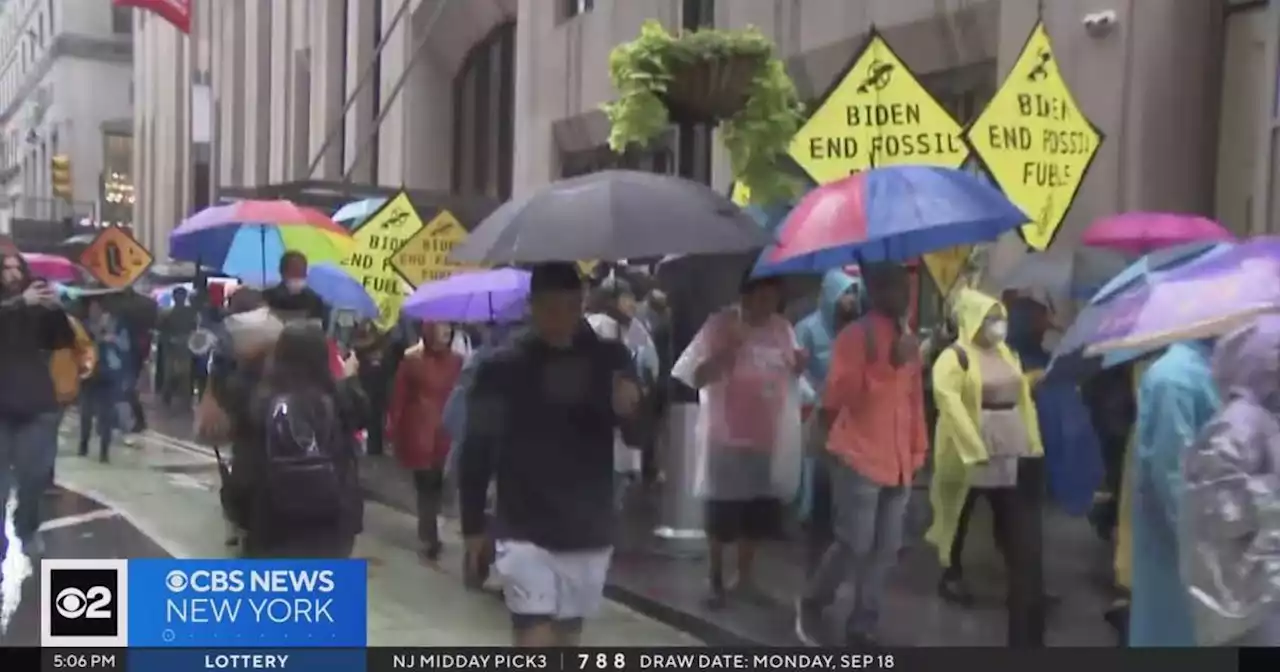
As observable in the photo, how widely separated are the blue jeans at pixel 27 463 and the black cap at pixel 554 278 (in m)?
1.22

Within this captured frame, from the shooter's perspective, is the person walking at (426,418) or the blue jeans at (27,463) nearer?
the blue jeans at (27,463)

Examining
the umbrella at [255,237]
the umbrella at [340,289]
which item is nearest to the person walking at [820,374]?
the umbrella at [340,289]

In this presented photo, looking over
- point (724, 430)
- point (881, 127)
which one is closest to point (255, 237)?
point (724, 430)

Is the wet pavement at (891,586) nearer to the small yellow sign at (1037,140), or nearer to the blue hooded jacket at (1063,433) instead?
the blue hooded jacket at (1063,433)

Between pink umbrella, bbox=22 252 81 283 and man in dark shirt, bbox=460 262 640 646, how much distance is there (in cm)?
108

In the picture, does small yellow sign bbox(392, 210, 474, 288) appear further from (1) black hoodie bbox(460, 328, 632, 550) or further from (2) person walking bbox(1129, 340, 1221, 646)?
(2) person walking bbox(1129, 340, 1221, 646)

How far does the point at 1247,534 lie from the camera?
9.18ft

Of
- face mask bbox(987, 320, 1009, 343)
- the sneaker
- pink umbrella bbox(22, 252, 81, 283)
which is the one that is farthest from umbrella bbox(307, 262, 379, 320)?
face mask bbox(987, 320, 1009, 343)

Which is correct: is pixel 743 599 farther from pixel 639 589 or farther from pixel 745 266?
pixel 745 266

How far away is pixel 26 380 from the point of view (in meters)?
3.31

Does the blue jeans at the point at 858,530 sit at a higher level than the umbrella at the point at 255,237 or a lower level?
lower

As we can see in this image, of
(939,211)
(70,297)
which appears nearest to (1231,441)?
(939,211)

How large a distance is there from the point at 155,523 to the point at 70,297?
0.61 m

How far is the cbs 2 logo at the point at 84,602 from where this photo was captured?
10.4 feet
